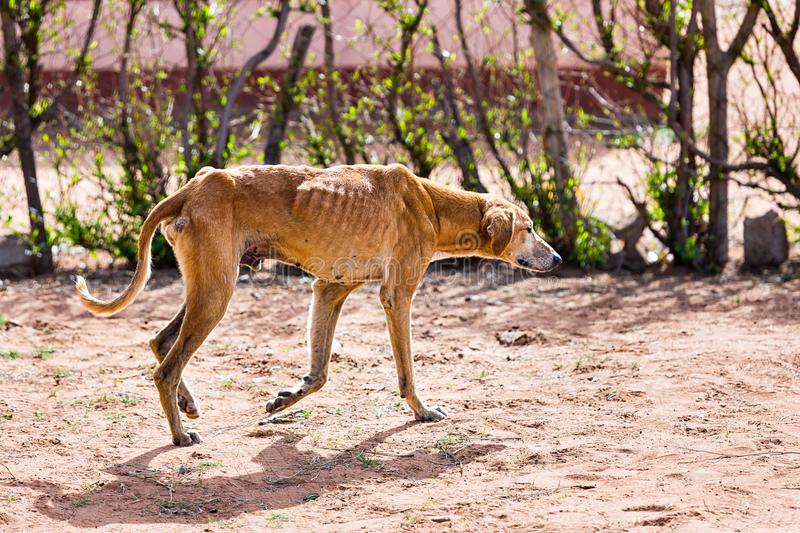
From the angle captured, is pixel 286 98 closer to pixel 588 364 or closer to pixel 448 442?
pixel 588 364

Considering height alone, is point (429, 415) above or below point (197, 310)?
below

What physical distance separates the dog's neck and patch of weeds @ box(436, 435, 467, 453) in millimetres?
1206

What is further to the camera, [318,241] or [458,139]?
[458,139]

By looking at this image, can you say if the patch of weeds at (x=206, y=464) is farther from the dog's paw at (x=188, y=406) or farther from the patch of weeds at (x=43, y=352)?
the patch of weeds at (x=43, y=352)

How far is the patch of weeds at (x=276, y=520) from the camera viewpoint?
159 inches

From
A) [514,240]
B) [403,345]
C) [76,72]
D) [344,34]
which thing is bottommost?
[403,345]

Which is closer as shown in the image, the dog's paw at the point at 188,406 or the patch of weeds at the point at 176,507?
the patch of weeds at the point at 176,507

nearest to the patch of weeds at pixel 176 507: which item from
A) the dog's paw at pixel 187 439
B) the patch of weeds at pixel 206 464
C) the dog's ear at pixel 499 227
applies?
the patch of weeds at pixel 206 464

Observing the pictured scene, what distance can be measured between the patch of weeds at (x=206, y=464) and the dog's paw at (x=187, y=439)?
9.3 inches

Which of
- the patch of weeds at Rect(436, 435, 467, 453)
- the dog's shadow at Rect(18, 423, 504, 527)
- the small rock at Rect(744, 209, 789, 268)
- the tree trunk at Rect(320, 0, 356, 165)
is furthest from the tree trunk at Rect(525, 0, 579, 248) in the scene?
the dog's shadow at Rect(18, 423, 504, 527)

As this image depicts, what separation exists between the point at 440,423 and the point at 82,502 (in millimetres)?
1945

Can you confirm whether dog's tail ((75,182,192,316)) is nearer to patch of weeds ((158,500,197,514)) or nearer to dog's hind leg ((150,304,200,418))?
dog's hind leg ((150,304,200,418))

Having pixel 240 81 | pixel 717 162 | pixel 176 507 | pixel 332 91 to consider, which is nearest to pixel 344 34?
pixel 332 91

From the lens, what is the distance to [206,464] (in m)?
4.79
